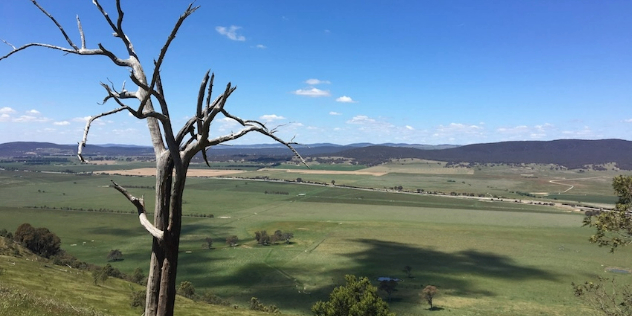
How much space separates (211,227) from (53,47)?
435 feet

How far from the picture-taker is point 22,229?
253 ft

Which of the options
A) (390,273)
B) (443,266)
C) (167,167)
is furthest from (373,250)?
(167,167)

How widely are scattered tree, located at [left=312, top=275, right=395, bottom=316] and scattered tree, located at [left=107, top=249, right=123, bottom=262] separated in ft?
223

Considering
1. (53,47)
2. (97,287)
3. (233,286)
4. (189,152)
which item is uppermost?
(53,47)

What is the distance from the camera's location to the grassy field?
7319 centimetres

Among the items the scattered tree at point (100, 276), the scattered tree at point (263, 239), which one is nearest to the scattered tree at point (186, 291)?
the scattered tree at point (100, 276)

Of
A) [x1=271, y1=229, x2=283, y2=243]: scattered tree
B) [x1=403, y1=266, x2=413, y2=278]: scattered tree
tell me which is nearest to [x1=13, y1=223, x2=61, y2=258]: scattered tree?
[x1=271, y1=229, x2=283, y2=243]: scattered tree

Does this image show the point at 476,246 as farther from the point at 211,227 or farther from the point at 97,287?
the point at 97,287

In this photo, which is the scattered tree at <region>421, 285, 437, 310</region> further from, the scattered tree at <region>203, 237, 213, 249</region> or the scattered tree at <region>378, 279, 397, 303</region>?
the scattered tree at <region>203, 237, 213, 249</region>

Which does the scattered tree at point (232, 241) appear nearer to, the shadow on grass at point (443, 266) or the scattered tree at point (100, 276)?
the shadow on grass at point (443, 266)

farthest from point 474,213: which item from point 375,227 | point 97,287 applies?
point 97,287

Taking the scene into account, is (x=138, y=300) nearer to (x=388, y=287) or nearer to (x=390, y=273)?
(x=388, y=287)

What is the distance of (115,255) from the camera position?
94438mm

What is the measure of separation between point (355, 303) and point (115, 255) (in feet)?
244
